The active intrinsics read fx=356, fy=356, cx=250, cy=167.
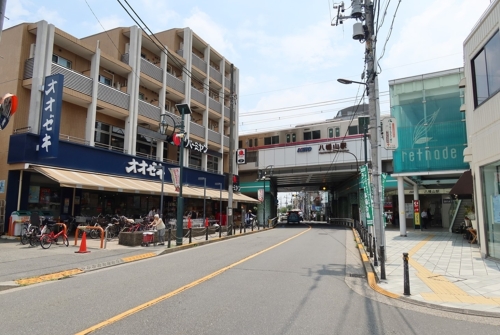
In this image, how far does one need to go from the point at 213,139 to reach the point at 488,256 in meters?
25.4

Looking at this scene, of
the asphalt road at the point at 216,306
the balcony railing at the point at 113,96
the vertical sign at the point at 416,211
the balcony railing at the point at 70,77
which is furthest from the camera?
the vertical sign at the point at 416,211

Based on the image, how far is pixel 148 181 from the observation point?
79.2 ft

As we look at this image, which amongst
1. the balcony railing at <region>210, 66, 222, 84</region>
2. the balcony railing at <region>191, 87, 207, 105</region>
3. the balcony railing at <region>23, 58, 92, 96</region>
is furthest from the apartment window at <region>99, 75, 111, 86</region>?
the balcony railing at <region>210, 66, 222, 84</region>

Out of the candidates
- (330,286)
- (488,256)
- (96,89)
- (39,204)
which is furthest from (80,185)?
(488,256)

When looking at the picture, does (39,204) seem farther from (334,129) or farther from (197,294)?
(334,129)

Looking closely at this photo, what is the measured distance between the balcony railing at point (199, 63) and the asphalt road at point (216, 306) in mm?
25099

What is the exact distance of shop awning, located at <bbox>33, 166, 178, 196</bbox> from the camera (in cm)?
1603

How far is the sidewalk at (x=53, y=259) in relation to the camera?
346 inches

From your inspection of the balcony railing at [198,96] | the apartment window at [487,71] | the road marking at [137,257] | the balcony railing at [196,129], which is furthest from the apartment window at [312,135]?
the road marking at [137,257]

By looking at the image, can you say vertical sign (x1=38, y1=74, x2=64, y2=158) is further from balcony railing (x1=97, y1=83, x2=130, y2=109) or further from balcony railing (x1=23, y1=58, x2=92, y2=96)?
balcony railing (x1=97, y1=83, x2=130, y2=109)

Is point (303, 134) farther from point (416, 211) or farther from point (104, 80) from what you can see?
point (104, 80)

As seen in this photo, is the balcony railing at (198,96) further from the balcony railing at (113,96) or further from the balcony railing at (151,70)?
the balcony railing at (113,96)

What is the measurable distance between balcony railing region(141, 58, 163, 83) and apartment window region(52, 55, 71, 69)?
5131 mm

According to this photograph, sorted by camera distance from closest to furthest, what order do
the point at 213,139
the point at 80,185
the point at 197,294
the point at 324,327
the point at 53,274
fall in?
the point at 324,327 → the point at 197,294 → the point at 53,274 → the point at 80,185 → the point at 213,139
